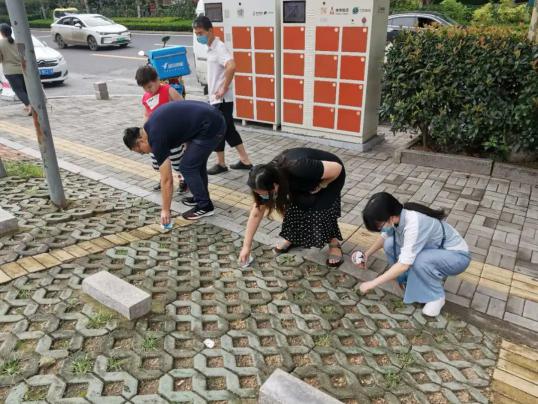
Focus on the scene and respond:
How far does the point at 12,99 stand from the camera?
10109 millimetres

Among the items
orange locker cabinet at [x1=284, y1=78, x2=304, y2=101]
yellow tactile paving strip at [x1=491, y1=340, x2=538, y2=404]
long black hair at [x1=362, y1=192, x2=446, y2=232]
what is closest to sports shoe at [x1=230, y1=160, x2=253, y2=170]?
orange locker cabinet at [x1=284, y1=78, x2=304, y2=101]

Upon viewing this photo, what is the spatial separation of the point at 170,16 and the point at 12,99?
2173 cm

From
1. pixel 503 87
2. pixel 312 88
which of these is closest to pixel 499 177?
pixel 503 87

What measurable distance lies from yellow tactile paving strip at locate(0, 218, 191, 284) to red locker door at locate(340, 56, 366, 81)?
3441mm

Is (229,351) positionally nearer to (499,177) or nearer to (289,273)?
(289,273)

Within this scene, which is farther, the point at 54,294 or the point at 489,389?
the point at 54,294

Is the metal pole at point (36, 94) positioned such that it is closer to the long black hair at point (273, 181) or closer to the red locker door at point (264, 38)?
the long black hair at point (273, 181)

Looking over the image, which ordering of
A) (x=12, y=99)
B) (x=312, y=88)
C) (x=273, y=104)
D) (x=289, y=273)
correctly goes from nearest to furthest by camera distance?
(x=289, y=273) → (x=312, y=88) → (x=273, y=104) → (x=12, y=99)

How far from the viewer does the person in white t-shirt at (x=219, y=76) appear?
521 centimetres

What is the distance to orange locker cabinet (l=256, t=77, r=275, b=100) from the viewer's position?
6.89 m

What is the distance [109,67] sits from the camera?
1483 cm

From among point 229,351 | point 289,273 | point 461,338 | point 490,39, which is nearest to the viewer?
point 229,351

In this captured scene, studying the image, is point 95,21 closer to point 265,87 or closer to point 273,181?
point 265,87

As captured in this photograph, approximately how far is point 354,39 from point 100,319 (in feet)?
15.6
